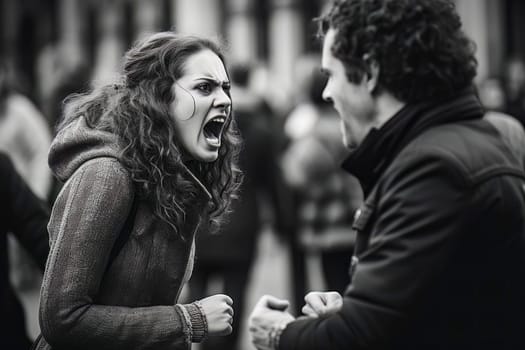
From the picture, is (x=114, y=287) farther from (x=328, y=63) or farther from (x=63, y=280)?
(x=328, y=63)

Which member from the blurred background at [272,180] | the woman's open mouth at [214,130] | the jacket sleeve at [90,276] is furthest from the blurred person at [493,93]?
the jacket sleeve at [90,276]

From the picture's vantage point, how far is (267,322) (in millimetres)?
2602

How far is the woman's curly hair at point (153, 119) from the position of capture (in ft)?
9.21

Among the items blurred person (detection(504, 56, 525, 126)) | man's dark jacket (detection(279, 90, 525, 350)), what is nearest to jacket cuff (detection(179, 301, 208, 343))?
man's dark jacket (detection(279, 90, 525, 350))

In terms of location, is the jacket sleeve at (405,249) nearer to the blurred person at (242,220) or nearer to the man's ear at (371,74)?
the man's ear at (371,74)

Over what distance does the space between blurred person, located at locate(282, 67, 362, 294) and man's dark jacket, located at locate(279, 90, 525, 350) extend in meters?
3.47

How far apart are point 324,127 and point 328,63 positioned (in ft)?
11.1

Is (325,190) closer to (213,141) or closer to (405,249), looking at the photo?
(213,141)

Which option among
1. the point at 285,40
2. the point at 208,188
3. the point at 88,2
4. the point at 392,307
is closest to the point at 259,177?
the point at 208,188

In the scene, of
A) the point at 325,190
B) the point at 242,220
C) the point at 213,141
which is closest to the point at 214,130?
the point at 213,141

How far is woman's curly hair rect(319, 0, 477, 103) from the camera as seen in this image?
7.99 feet

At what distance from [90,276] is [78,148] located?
43cm

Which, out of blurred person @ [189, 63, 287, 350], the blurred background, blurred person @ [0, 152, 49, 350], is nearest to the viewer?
blurred person @ [0, 152, 49, 350]

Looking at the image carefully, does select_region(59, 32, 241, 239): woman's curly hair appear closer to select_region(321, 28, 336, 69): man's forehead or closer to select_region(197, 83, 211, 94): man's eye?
select_region(197, 83, 211, 94): man's eye
